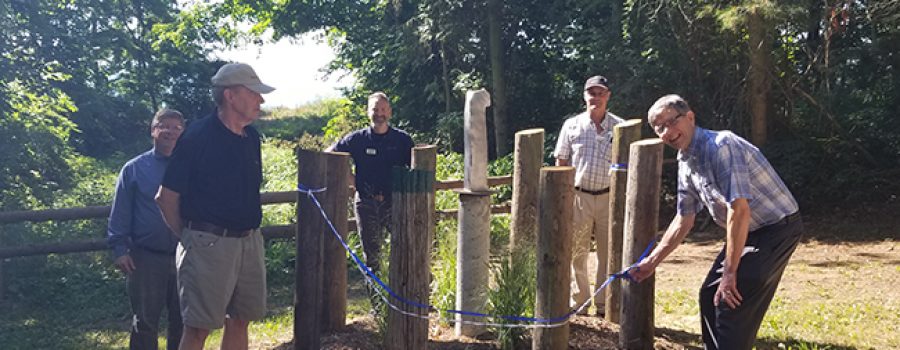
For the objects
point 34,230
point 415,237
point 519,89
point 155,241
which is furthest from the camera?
point 519,89

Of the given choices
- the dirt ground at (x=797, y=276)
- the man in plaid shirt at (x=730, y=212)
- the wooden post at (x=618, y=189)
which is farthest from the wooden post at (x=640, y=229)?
the man in plaid shirt at (x=730, y=212)

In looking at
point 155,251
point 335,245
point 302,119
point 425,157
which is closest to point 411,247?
point 335,245

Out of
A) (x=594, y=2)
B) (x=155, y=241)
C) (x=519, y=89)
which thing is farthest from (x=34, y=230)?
(x=519, y=89)

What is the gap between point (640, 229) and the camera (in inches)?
174

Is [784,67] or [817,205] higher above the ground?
[784,67]

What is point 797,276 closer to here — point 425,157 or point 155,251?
point 425,157

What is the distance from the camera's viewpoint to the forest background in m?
10.3

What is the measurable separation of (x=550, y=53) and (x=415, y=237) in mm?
15478

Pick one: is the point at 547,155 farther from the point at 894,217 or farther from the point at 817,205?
the point at 894,217

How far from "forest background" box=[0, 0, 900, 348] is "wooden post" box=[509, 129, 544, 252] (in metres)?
6.43

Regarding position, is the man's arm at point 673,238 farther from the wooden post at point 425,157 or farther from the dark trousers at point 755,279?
the wooden post at point 425,157

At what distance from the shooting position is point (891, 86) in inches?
444

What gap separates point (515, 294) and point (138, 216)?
2291mm

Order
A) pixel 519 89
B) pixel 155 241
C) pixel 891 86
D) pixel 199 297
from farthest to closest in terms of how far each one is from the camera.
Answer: pixel 519 89 → pixel 891 86 → pixel 155 241 → pixel 199 297
